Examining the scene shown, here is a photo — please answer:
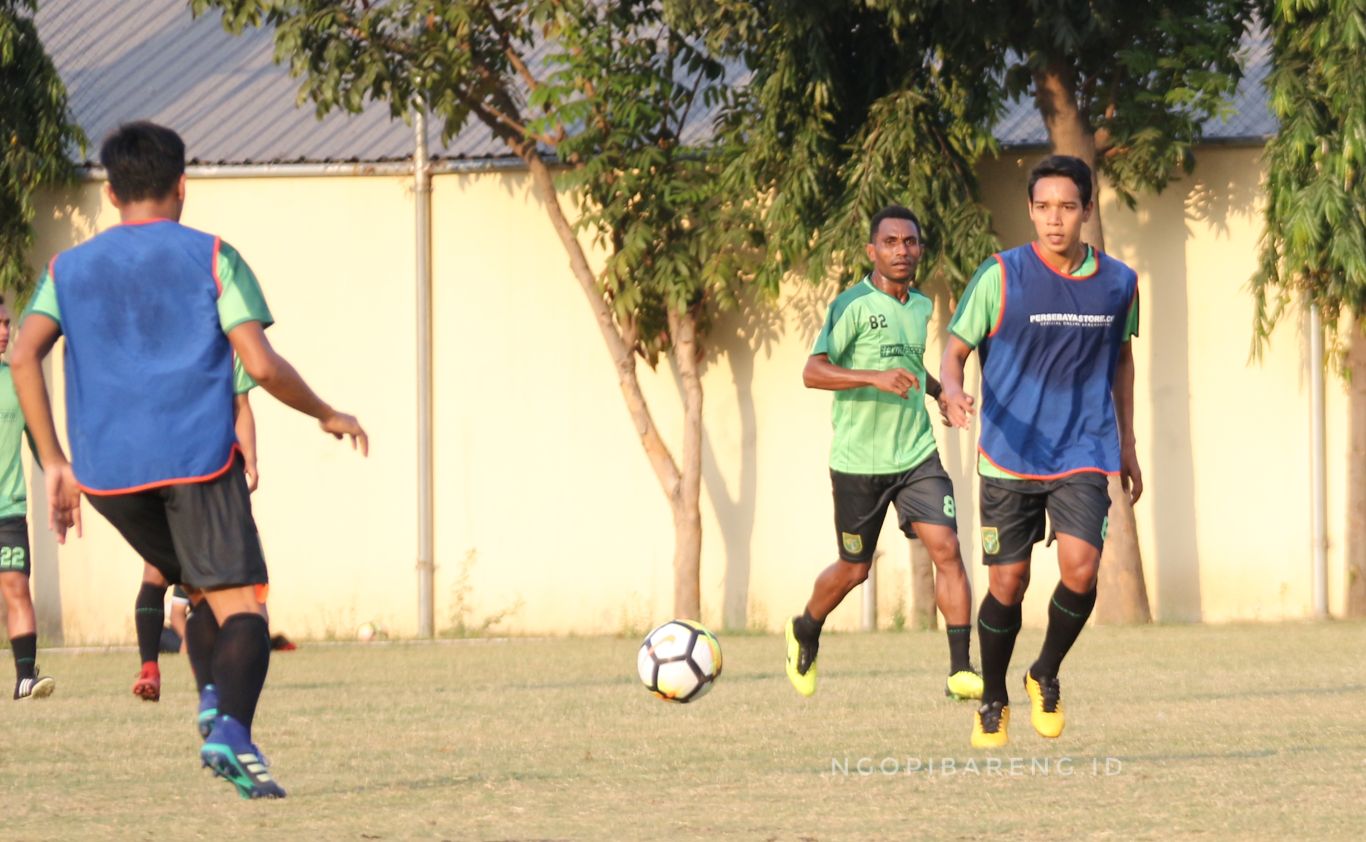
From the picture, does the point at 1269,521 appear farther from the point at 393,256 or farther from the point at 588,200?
the point at 393,256

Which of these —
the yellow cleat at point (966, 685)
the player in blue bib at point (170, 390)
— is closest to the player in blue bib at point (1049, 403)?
the yellow cleat at point (966, 685)

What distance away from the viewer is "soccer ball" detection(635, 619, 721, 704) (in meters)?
8.70

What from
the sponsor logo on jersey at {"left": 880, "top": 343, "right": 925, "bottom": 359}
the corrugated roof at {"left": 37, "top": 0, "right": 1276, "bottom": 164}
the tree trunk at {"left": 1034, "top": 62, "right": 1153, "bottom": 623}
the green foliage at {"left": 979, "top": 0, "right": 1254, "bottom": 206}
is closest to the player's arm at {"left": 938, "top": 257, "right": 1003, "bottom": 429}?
the sponsor logo on jersey at {"left": 880, "top": 343, "right": 925, "bottom": 359}

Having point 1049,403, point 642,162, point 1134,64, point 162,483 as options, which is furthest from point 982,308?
point 642,162

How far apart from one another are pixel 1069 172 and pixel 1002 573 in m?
1.50

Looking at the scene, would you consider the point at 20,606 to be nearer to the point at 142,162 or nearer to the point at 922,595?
the point at 142,162

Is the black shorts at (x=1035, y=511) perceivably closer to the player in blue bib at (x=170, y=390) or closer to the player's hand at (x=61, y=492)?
the player in blue bib at (x=170, y=390)

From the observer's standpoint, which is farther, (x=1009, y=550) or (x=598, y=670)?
(x=598, y=670)

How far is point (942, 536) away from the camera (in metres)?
9.34

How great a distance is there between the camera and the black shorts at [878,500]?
9477 mm

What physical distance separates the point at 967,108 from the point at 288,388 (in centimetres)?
1040

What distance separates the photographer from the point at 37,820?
6090mm

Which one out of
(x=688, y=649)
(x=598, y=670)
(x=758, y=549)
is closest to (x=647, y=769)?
(x=688, y=649)

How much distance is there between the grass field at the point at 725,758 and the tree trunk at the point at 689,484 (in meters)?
4.04
